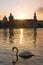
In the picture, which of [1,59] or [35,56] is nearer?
[1,59]

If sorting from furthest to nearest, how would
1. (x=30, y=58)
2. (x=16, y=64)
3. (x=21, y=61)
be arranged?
(x=30, y=58) < (x=21, y=61) < (x=16, y=64)

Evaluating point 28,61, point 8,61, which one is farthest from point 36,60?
point 8,61

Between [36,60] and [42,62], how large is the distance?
1791 millimetres

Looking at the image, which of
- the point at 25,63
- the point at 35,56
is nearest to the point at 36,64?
the point at 25,63

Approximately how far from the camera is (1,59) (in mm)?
39312

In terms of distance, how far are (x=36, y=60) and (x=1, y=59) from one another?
474cm

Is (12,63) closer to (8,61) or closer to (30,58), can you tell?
(8,61)

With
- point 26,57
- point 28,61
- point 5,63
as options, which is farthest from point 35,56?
point 5,63

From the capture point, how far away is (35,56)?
42.2 meters

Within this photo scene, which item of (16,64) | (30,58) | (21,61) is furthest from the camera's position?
(30,58)

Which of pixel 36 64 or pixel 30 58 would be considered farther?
pixel 30 58

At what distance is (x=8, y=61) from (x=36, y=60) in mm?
3783

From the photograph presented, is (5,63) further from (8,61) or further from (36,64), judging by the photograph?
(36,64)

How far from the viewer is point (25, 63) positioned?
36406 mm
